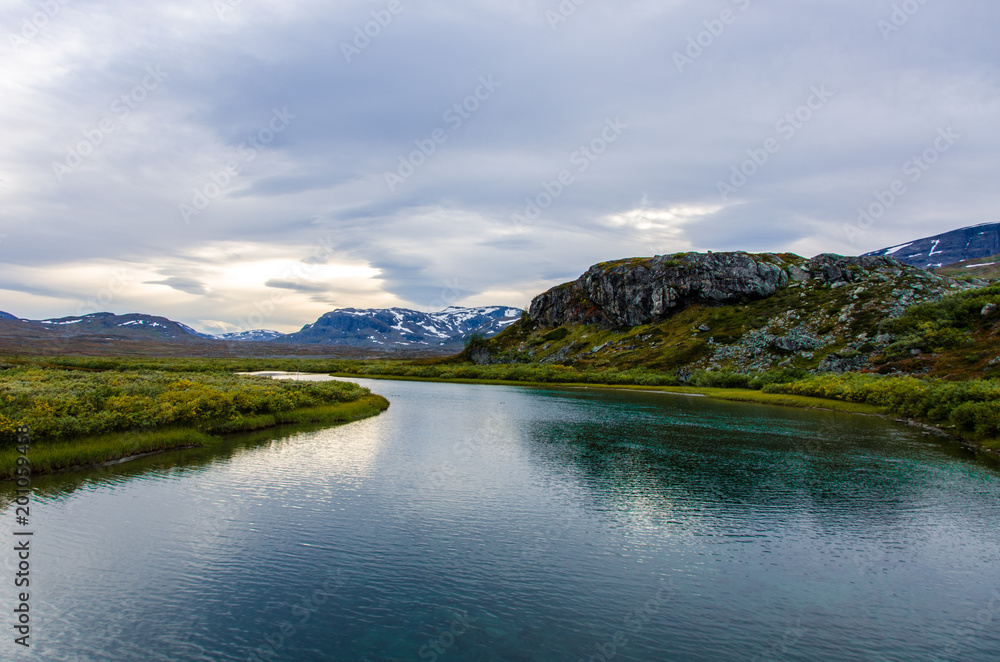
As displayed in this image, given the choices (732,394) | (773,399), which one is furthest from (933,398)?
(732,394)

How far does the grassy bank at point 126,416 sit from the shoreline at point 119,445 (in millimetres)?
47

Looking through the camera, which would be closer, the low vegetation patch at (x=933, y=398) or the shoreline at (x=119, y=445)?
the shoreline at (x=119, y=445)

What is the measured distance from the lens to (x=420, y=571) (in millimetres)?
19219

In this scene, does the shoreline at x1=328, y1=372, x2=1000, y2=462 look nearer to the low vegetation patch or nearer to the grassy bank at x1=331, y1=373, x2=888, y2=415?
the grassy bank at x1=331, y1=373, x2=888, y2=415

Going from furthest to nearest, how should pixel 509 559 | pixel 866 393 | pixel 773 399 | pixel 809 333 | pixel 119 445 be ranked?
pixel 809 333 < pixel 773 399 < pixel 866 393 < pixel 119 445 < pixel 509 559

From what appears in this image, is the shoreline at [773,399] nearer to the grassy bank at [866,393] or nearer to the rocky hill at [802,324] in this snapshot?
the grassy bank at [866,393]

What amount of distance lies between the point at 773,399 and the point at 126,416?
9140cm

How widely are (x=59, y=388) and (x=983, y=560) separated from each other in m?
59.6

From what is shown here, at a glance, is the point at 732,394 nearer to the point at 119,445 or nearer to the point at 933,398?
the point at 933,398

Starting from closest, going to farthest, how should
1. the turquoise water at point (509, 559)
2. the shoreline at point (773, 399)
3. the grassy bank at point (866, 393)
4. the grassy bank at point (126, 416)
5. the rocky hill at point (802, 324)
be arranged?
the turquoise water at point (509, 559) → the grassy bank at point (126, 416) → the shoreline at point (773, 399) → the grassy bank at point (866, 393) → the rocky hill at point (802, 324)

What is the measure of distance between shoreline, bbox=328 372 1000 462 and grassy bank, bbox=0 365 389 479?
201ft

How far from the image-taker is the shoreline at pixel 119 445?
95.9ft

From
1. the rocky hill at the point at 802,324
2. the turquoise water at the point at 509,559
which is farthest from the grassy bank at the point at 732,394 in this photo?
the turquoise water at the point at 509,559

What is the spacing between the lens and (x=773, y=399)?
89688 mm
